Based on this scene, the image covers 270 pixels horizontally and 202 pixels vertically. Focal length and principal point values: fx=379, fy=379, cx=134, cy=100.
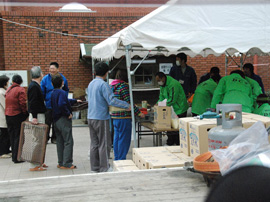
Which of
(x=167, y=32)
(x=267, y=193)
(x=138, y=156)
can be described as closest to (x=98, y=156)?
(x=138, y=156)

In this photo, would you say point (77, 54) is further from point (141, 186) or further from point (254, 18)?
point (141, 186)

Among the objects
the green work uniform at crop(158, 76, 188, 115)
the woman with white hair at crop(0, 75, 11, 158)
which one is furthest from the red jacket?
the green work uniform at crop(158, 76, 188, 115)

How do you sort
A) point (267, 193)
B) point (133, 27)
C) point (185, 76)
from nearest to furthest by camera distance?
point (267, 193)
point (133, 27)
point (185, 76)

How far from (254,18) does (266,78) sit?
8.37 meters

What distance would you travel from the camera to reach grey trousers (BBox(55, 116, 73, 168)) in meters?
6.45

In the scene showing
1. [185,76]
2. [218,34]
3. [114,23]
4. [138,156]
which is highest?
[114,23]

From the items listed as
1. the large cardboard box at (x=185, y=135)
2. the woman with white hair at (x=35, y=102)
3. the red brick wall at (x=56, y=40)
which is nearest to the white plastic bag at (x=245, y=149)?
the large cardboard box at (x=185, y=135)

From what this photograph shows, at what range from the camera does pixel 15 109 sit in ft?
23.7

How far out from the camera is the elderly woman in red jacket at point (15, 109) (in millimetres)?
7172

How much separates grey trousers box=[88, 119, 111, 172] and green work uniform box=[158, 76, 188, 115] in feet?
6.31

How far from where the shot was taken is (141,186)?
2.46 m

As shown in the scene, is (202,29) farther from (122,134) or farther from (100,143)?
(100,143)

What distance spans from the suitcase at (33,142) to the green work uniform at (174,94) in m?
2.42

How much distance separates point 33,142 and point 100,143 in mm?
1338
